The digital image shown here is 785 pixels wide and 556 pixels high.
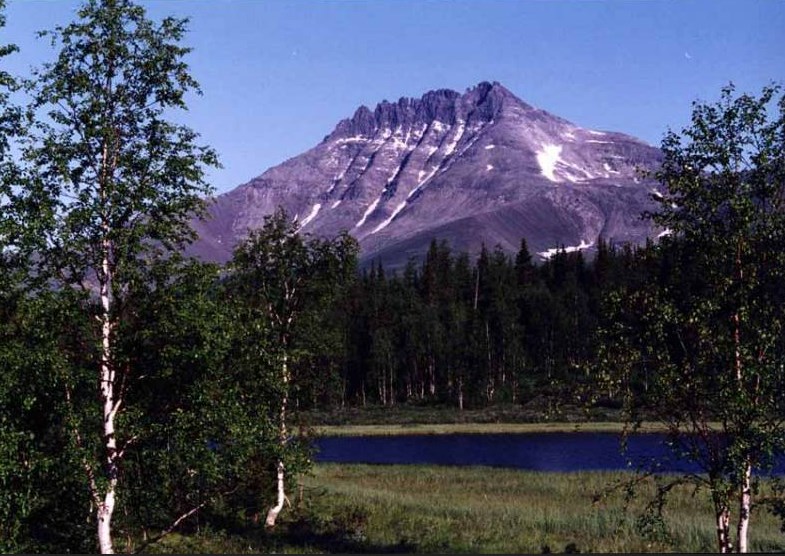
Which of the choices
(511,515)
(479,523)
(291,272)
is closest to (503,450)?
(511,515)

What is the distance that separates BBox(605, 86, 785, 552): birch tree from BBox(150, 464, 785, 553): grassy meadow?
2819mm

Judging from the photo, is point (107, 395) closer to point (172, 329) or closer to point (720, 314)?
point (172, 329)

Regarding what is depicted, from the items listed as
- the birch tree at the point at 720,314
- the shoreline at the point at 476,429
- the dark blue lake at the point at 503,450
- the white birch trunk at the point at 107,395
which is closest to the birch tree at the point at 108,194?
the white birch trunk at the point at 107,395

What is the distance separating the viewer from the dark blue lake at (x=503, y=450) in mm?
69938

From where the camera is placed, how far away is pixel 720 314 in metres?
22.1

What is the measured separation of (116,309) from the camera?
24.5 metres

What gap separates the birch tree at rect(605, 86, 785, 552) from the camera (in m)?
20.2

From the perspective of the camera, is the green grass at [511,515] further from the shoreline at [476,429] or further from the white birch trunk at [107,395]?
the shoreline at [476,429]

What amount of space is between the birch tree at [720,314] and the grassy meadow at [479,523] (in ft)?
9.25

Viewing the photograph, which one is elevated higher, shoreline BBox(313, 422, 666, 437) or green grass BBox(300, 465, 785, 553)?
green grass BBox(300, 465, 785, 553)

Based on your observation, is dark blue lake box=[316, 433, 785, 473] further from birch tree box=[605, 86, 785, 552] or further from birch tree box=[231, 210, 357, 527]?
birch tree box=[605, 86, 785, 552]

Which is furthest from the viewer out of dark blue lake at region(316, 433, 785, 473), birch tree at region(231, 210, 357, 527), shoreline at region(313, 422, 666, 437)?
shoreline at region(313, 422, 666, 437)

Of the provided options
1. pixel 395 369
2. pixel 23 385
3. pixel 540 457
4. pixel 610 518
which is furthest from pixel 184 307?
pixel 395 369

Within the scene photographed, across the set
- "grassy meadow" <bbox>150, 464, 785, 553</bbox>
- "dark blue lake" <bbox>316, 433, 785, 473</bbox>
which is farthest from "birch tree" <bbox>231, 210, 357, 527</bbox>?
"dark blue lake" <bbox>316, 433, 785, 473</bbox>
